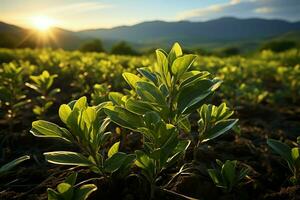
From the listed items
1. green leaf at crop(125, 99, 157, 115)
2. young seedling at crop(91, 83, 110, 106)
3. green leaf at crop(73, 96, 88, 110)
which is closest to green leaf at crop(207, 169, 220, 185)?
green leaf at crop(125, 99, 157, 115)

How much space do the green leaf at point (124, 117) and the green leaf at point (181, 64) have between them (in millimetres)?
260

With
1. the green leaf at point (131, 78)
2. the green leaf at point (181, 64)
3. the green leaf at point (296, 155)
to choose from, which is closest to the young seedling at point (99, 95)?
the green leaf at point (131, 78)

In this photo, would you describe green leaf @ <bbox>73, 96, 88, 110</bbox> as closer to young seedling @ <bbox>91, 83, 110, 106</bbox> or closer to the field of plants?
the field of plants

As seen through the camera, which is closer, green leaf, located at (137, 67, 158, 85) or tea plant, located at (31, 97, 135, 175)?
tea plant, located at (31, 97, 135, 175)

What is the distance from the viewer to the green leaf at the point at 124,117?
1564mm

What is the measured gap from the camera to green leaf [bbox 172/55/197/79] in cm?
148

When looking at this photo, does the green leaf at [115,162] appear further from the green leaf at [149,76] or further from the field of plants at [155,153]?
the green leaf at [149,76]

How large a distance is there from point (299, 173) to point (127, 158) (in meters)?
0.89

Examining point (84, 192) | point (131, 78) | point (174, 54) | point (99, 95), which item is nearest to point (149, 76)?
point (131, 78)

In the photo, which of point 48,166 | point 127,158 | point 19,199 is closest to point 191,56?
point 127,158

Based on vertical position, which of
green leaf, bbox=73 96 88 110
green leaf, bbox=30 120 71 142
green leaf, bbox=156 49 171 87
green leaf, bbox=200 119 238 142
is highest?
green leaf, bbox=156 49 171 87

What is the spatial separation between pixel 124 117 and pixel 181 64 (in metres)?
0.34

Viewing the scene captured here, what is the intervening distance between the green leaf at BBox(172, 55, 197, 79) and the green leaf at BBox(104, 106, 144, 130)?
26 centimetres

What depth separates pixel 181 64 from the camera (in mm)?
1516
